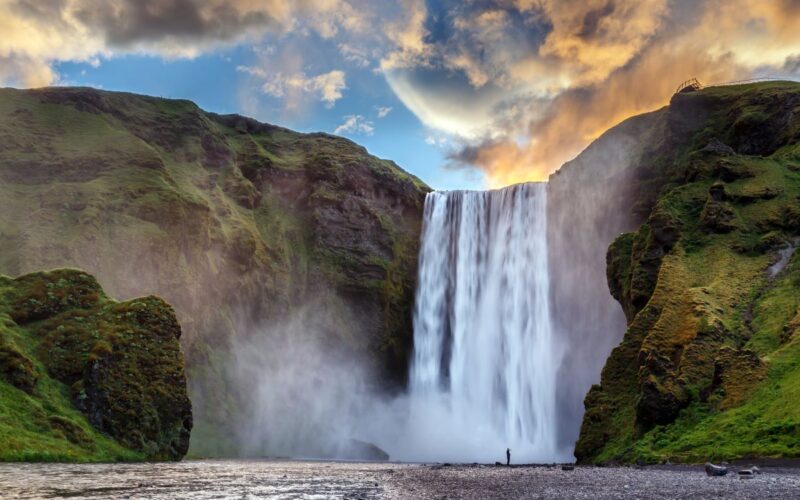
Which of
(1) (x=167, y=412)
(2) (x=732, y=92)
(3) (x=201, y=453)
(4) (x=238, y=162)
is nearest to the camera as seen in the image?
(1) (x=167, y=412)

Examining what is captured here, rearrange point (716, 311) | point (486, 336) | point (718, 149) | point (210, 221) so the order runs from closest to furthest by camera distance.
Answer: point (716, 311) < point (718, 149) < point (486, 336) < point (210, 221)

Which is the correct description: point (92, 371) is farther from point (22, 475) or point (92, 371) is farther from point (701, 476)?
point (701, 476)

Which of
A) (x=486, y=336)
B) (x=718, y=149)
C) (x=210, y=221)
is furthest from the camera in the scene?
(x=210, y=221)

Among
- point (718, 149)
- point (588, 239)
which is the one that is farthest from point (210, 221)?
point (718, 149)

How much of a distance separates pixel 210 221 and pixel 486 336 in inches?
1574

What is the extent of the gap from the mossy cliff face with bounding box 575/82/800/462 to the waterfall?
19.8 m

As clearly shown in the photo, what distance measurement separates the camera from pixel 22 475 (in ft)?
72.9

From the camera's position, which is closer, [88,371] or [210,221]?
[88,371]

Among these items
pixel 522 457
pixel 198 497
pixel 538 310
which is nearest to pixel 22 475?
pixel 198 497

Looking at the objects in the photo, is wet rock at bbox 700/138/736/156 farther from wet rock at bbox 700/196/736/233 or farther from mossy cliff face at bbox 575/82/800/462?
wet rock at bbox 700/196/736/233

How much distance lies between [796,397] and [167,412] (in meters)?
40.4

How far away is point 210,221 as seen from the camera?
3219 inches

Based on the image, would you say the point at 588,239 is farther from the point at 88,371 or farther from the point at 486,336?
the point at 88,371

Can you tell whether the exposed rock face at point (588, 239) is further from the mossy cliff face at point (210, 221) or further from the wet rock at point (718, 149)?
the mossy cliff face at point (210, 221)
